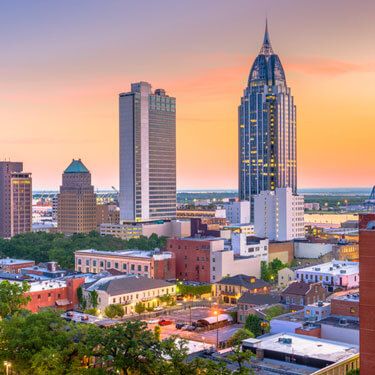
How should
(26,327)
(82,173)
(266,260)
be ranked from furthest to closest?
(82,173), (266,260), (26,327)

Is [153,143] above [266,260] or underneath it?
above

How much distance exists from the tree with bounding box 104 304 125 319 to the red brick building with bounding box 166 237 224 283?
79.5ft

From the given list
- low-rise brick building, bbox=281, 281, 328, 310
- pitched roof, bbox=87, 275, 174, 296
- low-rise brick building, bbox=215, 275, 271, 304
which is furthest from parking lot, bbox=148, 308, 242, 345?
low-rise brick building, bbox=215, 275, 271, 304

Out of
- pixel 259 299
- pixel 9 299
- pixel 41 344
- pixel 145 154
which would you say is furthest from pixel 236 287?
pixel 145 154

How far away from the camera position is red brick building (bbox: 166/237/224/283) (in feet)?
304

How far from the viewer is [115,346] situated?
35719 millimetres

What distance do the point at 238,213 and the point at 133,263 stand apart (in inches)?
3938

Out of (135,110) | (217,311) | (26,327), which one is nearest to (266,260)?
(217,311)

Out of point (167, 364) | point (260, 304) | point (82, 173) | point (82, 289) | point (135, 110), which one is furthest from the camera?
point (82, 173)

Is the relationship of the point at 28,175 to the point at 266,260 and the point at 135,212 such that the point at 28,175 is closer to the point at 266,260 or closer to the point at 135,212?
the point at 135,212

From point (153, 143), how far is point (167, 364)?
150 metres

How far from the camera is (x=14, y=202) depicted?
17400 cm

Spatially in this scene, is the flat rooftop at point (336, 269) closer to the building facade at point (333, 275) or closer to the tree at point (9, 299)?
the building facade at point (333, 275)

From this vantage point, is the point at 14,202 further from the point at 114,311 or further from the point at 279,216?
the point at 114,311
